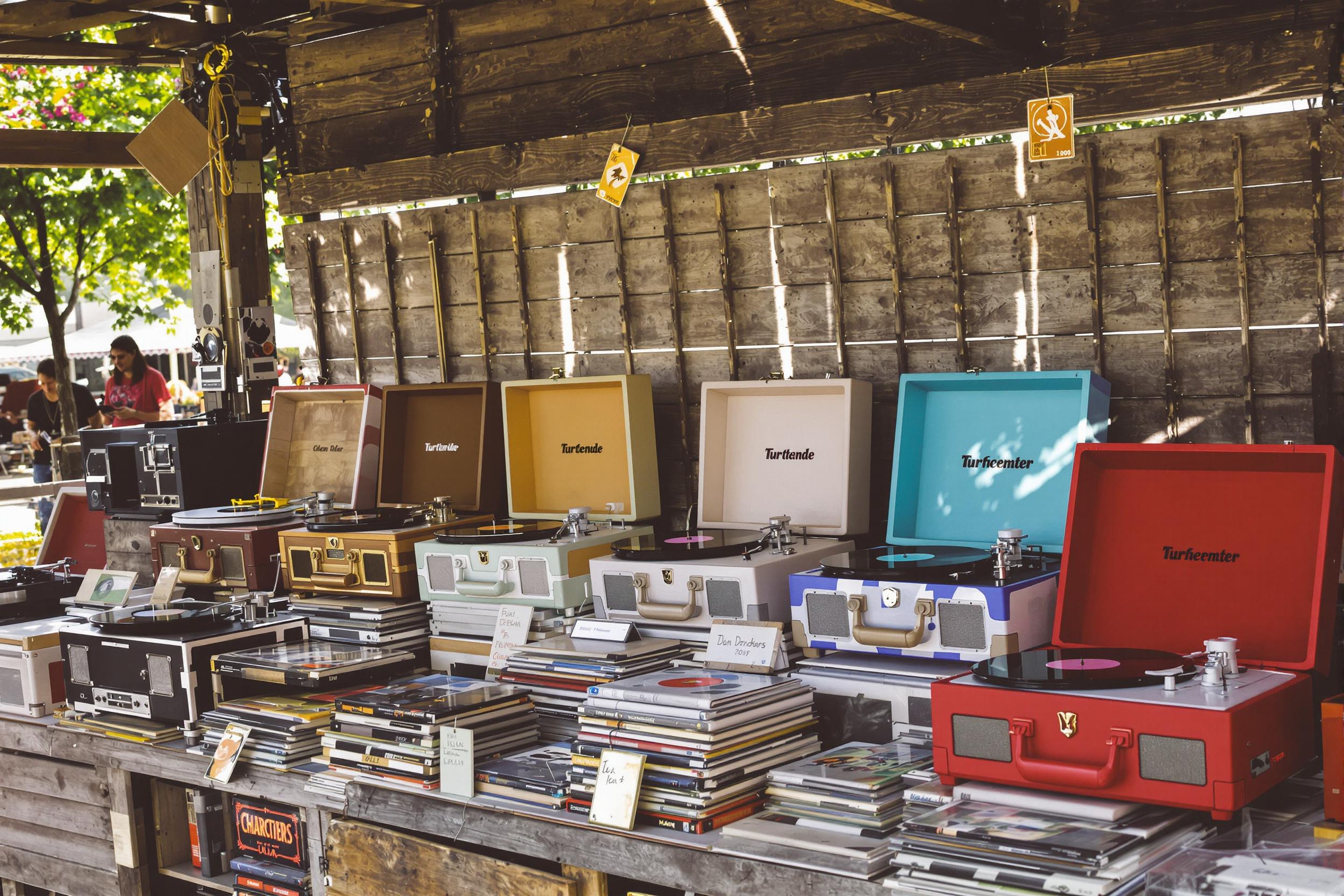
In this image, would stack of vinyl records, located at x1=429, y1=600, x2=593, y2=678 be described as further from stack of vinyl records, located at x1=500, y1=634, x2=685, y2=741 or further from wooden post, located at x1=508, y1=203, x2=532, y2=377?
wooden post, located at x1=508, y1=203, x2=532, y2=377

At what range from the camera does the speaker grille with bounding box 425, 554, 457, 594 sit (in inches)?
144

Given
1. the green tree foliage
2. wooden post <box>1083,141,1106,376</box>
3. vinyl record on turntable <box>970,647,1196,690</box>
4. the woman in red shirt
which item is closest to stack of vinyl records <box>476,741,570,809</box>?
vinyl record on turntable <box>970,647,1196,690</box>

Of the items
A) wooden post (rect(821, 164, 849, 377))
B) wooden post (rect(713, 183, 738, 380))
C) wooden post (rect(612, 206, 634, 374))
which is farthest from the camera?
wooden post (rect(612, 206, 634, 374))

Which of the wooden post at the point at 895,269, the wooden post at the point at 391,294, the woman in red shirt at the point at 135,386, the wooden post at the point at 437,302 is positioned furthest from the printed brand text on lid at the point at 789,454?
the woman in red shirt at the point at 135,386

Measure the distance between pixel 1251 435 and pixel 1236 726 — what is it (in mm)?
1322

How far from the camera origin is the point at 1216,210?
10.3ft

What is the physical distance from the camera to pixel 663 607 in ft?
10.5

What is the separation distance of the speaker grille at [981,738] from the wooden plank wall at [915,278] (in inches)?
52.5

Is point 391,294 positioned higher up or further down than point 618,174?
further down

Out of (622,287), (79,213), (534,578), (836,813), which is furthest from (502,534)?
(79,213)

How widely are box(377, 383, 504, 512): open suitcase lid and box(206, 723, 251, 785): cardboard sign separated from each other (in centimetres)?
110

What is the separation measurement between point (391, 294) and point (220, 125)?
105 cm

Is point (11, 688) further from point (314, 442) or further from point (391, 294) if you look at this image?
point (391, 294)

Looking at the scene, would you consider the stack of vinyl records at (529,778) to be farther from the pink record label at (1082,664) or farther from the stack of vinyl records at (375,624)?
the pink record label at (1082,664)
